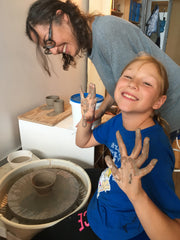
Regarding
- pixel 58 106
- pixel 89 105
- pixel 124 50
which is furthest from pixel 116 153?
pixel 58 106

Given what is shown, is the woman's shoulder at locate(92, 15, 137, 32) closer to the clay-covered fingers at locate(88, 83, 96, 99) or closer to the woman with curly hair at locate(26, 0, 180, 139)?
the woman with curly hair at locate(26, 0, 180, 139)

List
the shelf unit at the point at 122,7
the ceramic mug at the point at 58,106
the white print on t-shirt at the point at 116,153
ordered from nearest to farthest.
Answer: the white print on t-shirt at the point at 116,153 < the ceramic mug at the point at 58,106 < the shelf unit at the point at 122,7

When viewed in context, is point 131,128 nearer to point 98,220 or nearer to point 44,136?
point 98,220

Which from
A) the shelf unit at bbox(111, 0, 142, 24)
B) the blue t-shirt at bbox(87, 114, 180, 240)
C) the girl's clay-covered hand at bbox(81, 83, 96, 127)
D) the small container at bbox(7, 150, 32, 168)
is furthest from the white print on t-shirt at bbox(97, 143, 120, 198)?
the shelf unit at bbox(111, 0, 142, 24)

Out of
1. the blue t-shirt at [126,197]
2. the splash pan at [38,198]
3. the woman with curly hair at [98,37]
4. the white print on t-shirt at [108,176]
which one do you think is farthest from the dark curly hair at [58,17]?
the splash pan at [38,198]

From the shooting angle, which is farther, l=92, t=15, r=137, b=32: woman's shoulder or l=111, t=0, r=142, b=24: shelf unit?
l=111, t=0, r=142, b=24: shelf unit

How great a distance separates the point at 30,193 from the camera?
0.99 m

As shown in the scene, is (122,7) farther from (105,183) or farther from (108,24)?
(105,183)

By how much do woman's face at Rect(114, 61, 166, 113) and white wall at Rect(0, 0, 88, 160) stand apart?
1.04 m

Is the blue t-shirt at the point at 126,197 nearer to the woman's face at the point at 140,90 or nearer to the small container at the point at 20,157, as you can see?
the woman's face at the point at 140,90

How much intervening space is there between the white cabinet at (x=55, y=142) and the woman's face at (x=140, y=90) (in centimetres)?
65

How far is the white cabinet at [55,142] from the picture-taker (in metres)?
1.26

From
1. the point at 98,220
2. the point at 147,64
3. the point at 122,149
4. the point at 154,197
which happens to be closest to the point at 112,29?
the point at 147,64

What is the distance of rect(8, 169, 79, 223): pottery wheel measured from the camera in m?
0.88
